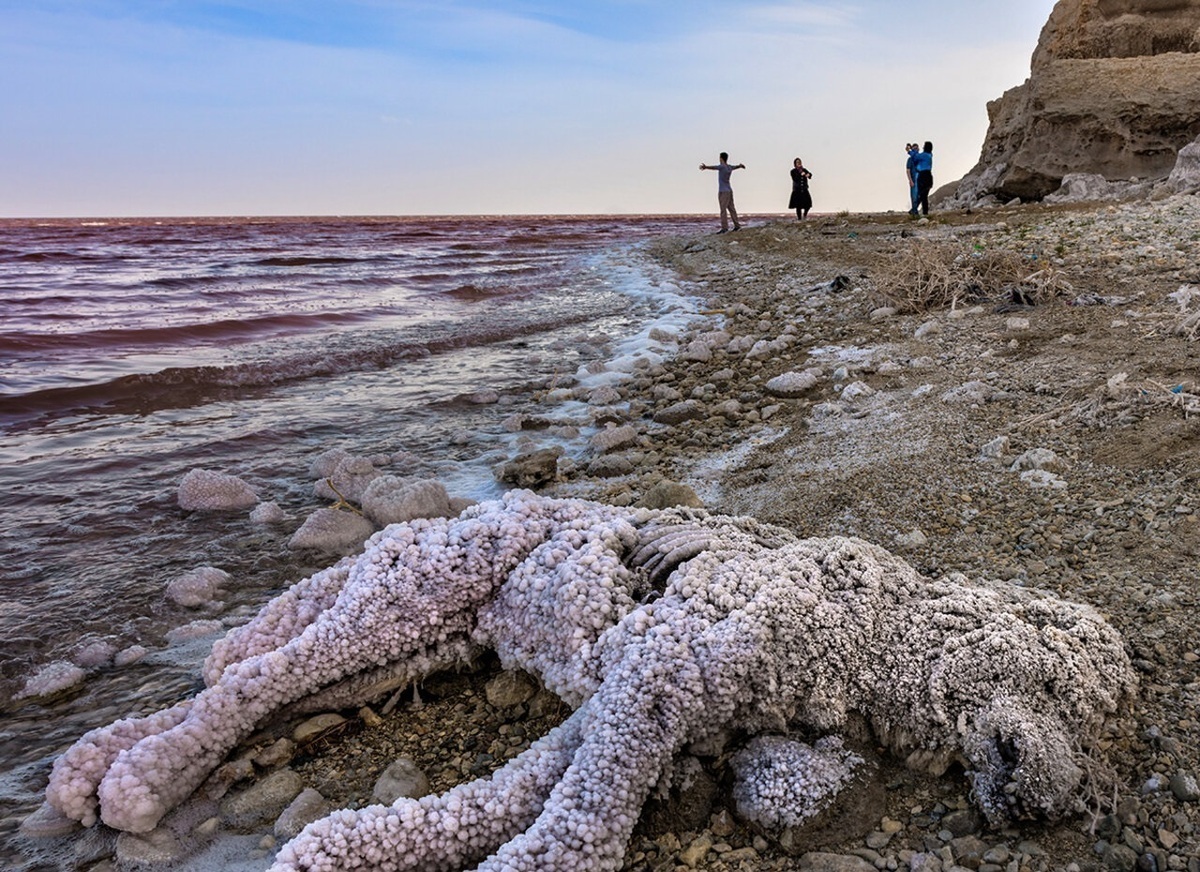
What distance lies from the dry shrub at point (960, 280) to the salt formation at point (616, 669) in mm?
5100

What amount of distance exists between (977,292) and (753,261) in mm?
9148

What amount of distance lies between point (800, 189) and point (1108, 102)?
7.90 meters

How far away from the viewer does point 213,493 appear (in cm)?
503

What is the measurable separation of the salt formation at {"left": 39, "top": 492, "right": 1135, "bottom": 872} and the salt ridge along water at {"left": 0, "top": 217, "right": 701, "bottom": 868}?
2.36ft

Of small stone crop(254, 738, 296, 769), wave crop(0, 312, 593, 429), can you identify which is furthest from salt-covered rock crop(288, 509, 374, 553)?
wave crop(0, 312, 593, 429)

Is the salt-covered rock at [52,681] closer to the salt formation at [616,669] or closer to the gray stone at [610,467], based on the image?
the salt formation at [616,669]

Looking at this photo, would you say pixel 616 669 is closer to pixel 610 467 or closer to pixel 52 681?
pixel 52 681

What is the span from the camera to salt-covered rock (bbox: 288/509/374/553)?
432 cm

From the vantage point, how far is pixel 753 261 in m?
16.1

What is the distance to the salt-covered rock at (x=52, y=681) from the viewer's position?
310 cm

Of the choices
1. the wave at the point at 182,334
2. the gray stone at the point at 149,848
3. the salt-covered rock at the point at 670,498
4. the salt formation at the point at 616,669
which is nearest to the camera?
the salt formation at the point at 616,669

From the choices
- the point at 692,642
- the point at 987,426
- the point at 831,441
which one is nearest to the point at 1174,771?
the point at 692,642

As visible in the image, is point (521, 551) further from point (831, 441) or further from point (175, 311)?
point (175, 311)

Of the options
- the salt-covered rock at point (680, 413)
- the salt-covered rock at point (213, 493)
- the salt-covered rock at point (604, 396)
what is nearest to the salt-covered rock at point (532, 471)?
the salt-covered rock at point (680, 413)
